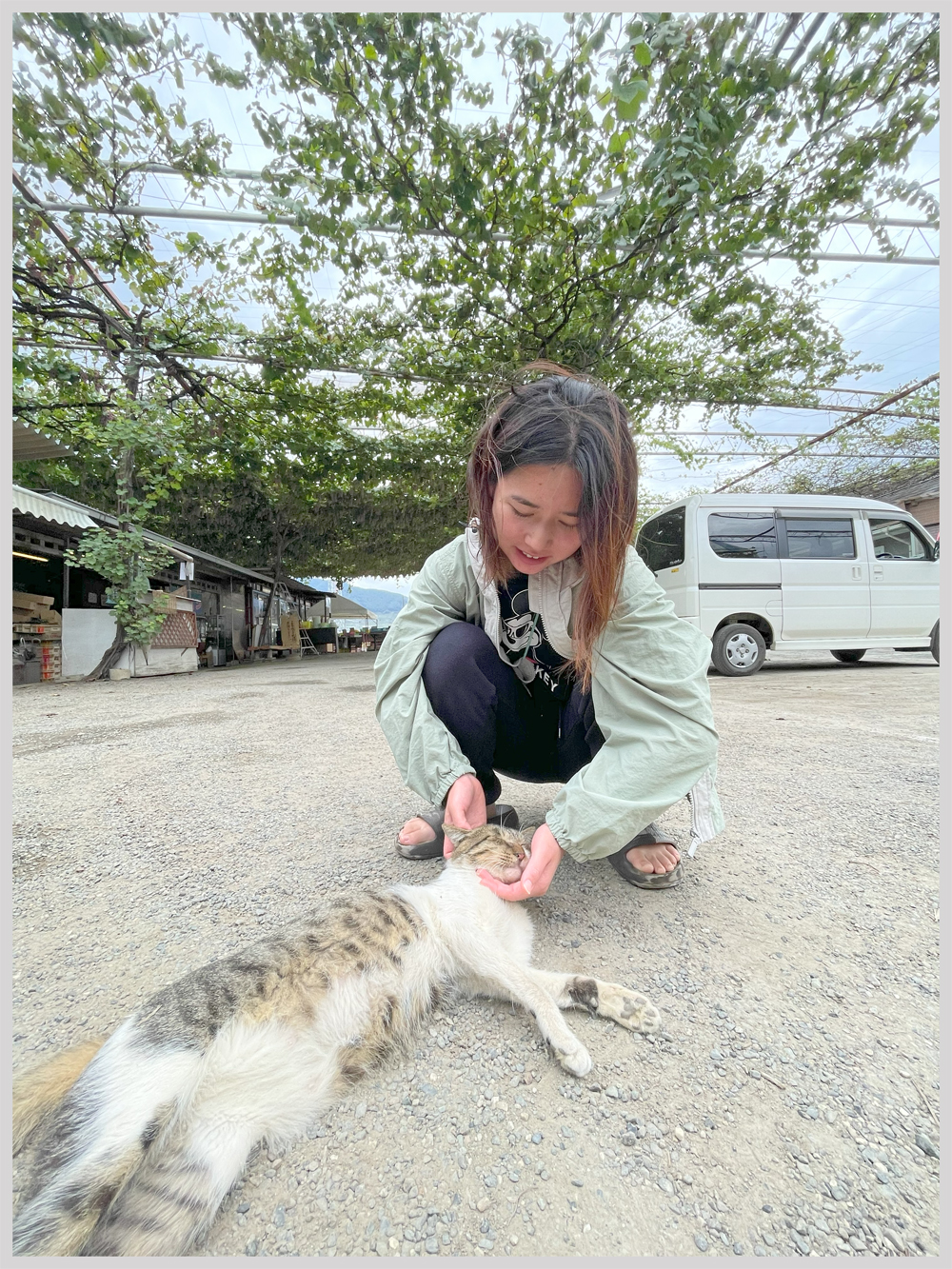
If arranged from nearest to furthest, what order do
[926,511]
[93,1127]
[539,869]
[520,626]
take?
[93,1127] → [539,869] → [520,626] → [926,511]

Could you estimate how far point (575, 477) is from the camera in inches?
43.6

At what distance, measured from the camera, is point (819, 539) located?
243 inches

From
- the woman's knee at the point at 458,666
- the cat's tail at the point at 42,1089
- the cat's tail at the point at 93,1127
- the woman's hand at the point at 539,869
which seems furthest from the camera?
the woman's knee at the point at 458,666

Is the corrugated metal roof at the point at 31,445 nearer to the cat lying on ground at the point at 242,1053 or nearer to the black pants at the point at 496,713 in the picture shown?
the black pants at the point at 496,713

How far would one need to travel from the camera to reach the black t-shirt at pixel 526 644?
58.9 inches

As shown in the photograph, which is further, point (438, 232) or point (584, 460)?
point (438, 232)

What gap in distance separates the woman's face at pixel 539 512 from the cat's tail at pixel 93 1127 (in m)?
1.09

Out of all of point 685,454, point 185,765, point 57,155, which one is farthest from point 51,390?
point 685,454

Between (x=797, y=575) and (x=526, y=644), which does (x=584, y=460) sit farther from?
(x=797, y=575)

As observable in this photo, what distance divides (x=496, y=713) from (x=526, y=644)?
0.73 feet

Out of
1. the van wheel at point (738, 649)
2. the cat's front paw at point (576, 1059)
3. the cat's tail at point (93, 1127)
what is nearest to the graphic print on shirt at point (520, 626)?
the cat's front paw at point (576, 1059)

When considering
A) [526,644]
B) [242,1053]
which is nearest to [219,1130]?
[242,1053]

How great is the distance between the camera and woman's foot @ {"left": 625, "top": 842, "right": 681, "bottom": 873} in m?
1.35

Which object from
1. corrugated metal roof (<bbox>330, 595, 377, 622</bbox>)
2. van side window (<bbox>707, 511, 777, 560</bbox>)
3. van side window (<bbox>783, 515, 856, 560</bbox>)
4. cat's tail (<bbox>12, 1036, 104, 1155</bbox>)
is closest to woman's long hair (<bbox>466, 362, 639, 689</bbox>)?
cat's tail (<bbox>12, 1036, 104, 1155</bbox>)
